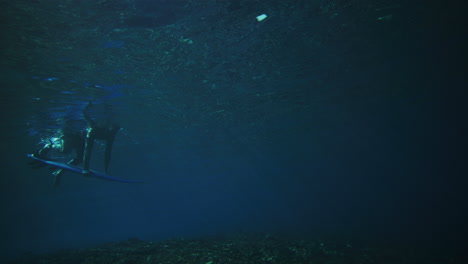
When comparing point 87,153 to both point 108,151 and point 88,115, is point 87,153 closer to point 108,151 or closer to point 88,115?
A: point 108,151

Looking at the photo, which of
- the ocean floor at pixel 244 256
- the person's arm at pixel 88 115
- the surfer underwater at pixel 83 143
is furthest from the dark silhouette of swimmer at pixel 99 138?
the person's arm at pixel 88 115

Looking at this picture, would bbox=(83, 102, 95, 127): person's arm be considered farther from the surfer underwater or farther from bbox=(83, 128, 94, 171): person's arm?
bbox=(83, 128, 94, 171): person's arm

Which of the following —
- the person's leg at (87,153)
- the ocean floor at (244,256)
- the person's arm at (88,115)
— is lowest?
the ocean floor at (244,256)

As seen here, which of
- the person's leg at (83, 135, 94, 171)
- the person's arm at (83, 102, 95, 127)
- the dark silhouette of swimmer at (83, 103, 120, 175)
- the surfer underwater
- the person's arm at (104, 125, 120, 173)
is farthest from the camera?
the person's arm at (83, 102, 95, 127)

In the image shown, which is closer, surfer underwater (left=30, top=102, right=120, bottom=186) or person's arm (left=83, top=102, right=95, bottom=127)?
surfer underwater (left=30, top=102, right=120, bottom=186)

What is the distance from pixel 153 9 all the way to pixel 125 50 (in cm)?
344

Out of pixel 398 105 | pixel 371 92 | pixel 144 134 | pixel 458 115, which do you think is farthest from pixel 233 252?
pixel 458 115

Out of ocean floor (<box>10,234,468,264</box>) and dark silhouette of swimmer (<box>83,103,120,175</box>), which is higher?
dark silhouette of swimmer (<box>83,103,120,175</box>)

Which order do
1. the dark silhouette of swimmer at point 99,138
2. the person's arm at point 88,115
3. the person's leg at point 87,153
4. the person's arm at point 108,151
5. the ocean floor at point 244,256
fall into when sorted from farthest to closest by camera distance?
the person's arm at point 88,115 < the person's arm at point 108,151 < the dark silhouette of swimmer at point 99,138 < the person's leg at point 87,153 < the ocean floor at point 244,256

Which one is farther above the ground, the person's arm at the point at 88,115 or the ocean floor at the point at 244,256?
the person's arm at the point at 88,115

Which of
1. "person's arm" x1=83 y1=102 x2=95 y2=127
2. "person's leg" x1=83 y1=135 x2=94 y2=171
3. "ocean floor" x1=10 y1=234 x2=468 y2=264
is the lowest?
"ocean floor" x1=10 y1=234 x2=468 y2=264

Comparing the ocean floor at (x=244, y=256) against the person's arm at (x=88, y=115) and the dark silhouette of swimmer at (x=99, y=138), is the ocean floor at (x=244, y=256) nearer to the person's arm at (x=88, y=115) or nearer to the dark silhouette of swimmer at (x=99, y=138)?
the dark silhouette of swimmer at (x=99, y=138)

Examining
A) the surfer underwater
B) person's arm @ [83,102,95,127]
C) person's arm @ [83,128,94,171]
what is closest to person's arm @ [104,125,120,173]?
the surfer underwater

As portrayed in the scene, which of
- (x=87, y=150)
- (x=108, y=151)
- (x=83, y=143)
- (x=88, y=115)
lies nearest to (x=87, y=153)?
(x=87, y=150)
